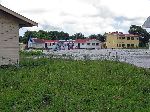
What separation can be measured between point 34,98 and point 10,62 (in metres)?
10.4

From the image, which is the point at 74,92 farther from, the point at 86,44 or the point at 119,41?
the point at 119,41

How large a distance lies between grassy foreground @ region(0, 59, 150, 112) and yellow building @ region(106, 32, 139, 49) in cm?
8771

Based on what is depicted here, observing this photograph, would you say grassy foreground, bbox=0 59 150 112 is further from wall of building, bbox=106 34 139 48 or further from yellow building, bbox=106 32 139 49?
wall of building, bbox=106 34 139 48

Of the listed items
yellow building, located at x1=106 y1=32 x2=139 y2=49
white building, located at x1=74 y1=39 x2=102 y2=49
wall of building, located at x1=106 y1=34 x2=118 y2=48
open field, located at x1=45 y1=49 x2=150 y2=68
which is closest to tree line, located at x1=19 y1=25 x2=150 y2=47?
yellow building, located at x1=106 y1=32 x2=139 y2=49

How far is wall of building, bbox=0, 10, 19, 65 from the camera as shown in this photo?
22.2 meters

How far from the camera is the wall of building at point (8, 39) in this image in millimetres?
22219

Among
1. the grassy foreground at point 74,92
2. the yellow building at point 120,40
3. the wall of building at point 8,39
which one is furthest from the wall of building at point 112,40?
the grassy foreground at point 74,92

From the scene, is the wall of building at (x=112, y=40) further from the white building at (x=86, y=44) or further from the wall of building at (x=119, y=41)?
the white building at (x=86, y=44)

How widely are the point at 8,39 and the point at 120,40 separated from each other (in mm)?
86773

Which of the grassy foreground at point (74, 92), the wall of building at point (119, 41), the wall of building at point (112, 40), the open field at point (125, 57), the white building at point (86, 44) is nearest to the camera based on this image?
the grassy foreground at point (74, 92)

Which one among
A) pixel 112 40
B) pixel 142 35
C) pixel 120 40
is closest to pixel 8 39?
pixel 112 40

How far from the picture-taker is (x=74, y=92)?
13531 millimetres

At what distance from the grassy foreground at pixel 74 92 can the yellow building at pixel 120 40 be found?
288 feet

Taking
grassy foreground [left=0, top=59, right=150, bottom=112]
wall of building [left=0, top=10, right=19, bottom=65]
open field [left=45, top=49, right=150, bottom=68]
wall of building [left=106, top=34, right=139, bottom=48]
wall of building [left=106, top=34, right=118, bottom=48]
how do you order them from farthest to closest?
wall of building [left=106, top=34, right=118, bottom=48]
wall of building [left=106, top=34, right=139, bottom=48]
open field [left=45, top=49, right=150, bottom=68]
wall of building [left=0, top=10, right=19, bottom=65]
grassy foreground [left=0, top=59, right=150, bottom=112]
